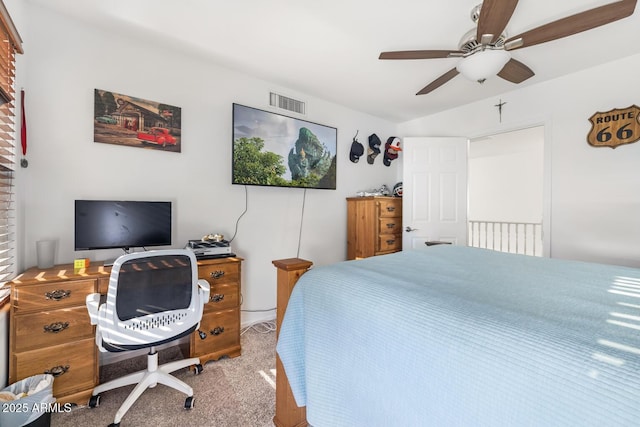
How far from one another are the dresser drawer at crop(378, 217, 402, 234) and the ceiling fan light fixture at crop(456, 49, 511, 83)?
77.3 inches

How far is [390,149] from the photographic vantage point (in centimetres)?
406

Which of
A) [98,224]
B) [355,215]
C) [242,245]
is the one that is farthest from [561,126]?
[98,224]

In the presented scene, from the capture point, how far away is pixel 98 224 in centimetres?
186

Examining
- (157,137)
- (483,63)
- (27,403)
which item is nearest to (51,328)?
(27,403)

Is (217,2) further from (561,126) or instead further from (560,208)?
(560,208)

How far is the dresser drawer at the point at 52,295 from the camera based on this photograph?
1.50 metres

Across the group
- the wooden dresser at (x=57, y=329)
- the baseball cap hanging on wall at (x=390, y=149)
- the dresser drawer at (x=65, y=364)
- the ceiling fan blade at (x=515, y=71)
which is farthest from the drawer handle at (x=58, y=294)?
the baseball cap hanging on wall at (x=390, y=149)

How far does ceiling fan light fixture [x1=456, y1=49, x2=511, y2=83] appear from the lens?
1652mm

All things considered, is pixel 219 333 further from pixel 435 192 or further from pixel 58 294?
pixel 435 192

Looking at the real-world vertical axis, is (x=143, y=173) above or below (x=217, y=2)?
below

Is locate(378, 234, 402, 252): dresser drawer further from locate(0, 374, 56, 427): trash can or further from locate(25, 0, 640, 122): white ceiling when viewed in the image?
locate(0, 374, 56, 427): trash can

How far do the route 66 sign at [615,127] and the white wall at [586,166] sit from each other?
5cm

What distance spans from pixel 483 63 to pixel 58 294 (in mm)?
2906

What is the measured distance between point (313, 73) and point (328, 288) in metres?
2.29
